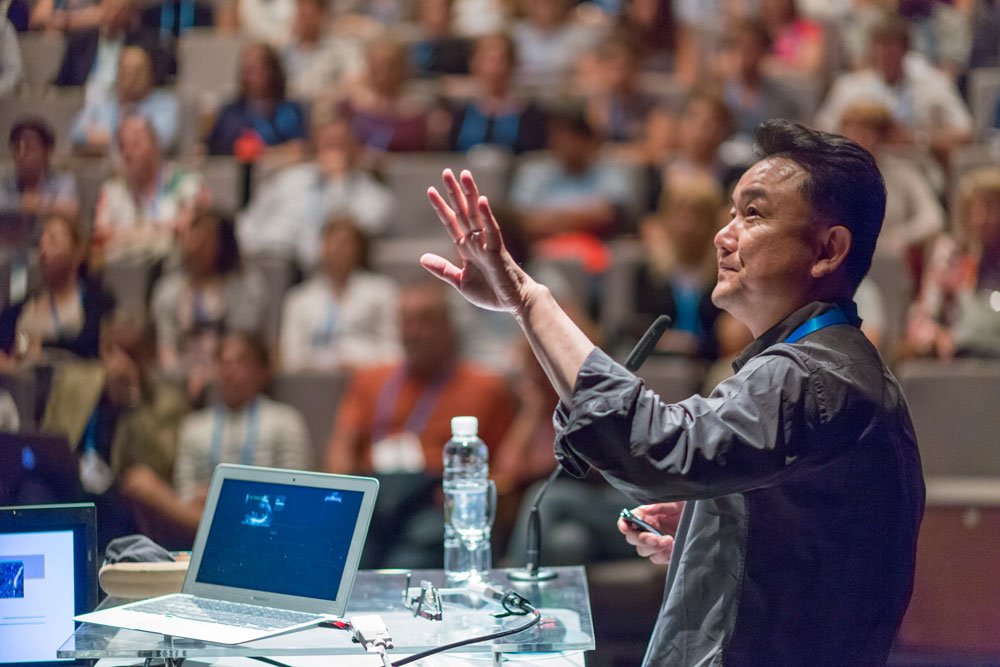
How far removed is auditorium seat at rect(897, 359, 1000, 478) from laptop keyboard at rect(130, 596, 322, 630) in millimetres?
2640

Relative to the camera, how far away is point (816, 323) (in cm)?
148

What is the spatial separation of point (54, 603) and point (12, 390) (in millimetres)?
649

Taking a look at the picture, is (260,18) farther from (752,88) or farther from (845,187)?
(845,187)

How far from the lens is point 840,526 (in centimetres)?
142

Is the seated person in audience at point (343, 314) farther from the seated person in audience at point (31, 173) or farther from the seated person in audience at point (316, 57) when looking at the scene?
the seated person in audience at point (31, 173)

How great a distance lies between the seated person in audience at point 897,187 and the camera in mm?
4746

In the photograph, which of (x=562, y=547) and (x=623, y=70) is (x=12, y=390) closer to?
(x=562, y=547)

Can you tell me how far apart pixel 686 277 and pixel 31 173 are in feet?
8.24

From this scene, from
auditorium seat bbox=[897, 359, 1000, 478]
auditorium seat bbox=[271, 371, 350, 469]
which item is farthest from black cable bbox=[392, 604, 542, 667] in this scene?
auditorium seat bbox=[271, 371, 350, 469]

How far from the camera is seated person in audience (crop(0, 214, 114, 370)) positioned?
234 centimetres

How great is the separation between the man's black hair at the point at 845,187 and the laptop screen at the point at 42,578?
1.17 m

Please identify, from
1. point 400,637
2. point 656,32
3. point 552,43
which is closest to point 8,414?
point 400,637

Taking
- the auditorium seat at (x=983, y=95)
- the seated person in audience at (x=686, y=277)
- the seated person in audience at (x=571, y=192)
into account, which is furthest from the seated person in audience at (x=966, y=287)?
the seated person in audience at (x=571, y=192)

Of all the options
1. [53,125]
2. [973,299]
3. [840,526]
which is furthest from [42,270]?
[973,299]
